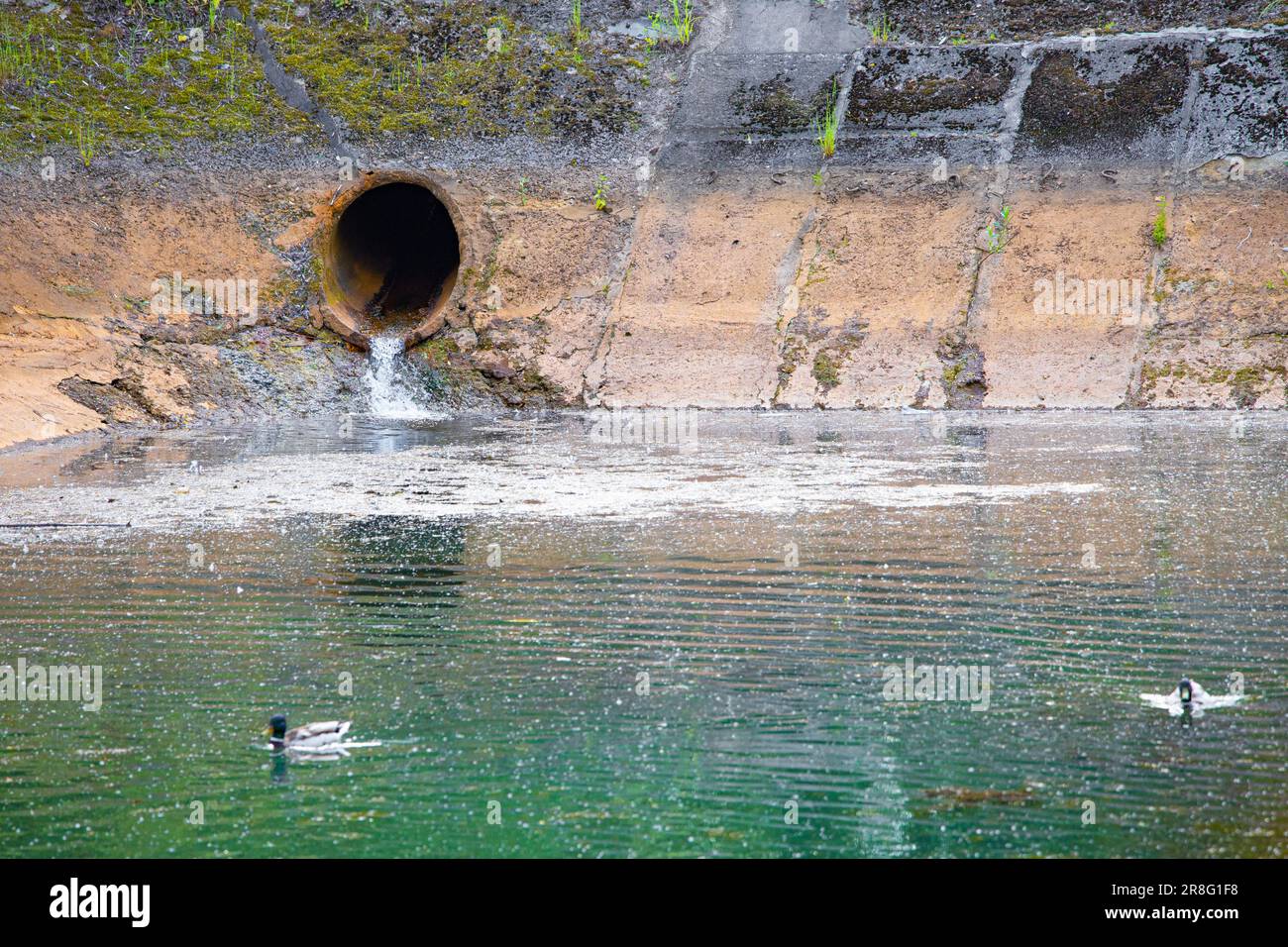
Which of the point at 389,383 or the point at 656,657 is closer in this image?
the point at 656,657

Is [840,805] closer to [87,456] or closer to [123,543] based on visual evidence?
[123,543]

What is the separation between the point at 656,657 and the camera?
20.4ft

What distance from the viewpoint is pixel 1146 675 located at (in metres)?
5.75

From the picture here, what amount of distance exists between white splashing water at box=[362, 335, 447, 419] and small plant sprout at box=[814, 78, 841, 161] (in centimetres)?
616

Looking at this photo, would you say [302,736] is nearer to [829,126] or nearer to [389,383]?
[389,383]

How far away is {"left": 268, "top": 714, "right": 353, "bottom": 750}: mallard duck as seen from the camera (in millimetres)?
5031

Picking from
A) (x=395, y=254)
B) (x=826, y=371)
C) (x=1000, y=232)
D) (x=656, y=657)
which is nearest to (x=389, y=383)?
(x=395, y=254)

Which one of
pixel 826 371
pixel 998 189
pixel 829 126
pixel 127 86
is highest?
pixel 127 86

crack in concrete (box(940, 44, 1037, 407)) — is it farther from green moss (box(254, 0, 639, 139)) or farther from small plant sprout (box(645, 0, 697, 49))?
green moss (box(254, 0, 639, 139))

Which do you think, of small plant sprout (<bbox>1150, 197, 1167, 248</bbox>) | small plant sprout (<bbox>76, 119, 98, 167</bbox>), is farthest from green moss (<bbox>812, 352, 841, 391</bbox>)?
small plant sprout (<bbox>76, 119, 98, 167</bbox>)

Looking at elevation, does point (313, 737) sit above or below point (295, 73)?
below

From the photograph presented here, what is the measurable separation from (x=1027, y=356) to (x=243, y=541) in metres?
11.3

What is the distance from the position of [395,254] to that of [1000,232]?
8.78 metres

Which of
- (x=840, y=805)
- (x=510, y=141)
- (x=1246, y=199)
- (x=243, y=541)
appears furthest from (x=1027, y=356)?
(x=840, y=805)
